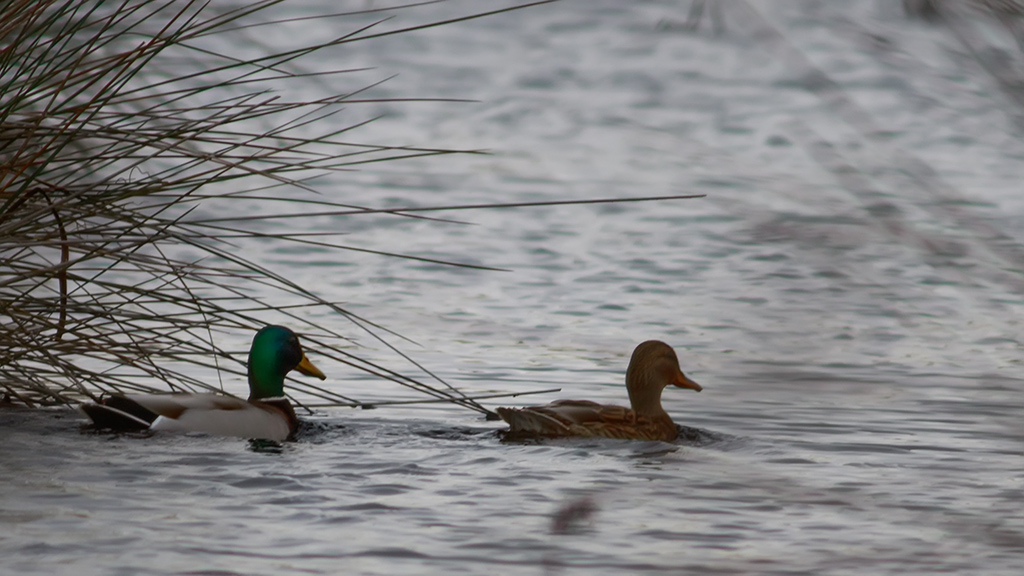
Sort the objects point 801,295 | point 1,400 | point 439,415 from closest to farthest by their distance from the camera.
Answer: point 801,295 < point 1,400 < point 439,415

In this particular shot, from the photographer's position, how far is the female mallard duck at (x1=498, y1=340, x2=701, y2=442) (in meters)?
6.34

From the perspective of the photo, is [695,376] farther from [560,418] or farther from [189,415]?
[189,415]

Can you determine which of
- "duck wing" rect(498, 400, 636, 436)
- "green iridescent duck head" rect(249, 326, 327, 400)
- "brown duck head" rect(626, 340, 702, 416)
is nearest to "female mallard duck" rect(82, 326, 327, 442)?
"green iridescent duck head" rect(249, 326, 327, 400)

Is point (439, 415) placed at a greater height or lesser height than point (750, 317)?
lesser

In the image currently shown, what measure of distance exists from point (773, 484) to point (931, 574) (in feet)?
8.06

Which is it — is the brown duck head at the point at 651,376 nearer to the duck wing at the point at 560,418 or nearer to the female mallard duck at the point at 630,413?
the female mallard duck at the point at 630,413

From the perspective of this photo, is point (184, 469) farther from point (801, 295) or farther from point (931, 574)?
point (801, 295)

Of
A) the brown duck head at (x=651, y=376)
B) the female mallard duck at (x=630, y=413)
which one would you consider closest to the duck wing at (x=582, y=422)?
the female mallard duck at (x=630, y=413)

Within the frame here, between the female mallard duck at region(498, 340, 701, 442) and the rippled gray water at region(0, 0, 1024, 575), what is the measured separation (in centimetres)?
15

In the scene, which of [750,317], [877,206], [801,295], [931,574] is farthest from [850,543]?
[877,206]

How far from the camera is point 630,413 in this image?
22.0 feet

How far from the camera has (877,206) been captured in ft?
4.10

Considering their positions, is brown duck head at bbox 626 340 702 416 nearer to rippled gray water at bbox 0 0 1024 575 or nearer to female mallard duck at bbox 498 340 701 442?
female mallard duck at bbox 498 340 701 442

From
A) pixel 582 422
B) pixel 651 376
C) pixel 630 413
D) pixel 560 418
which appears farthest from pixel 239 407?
pixel 651 376
